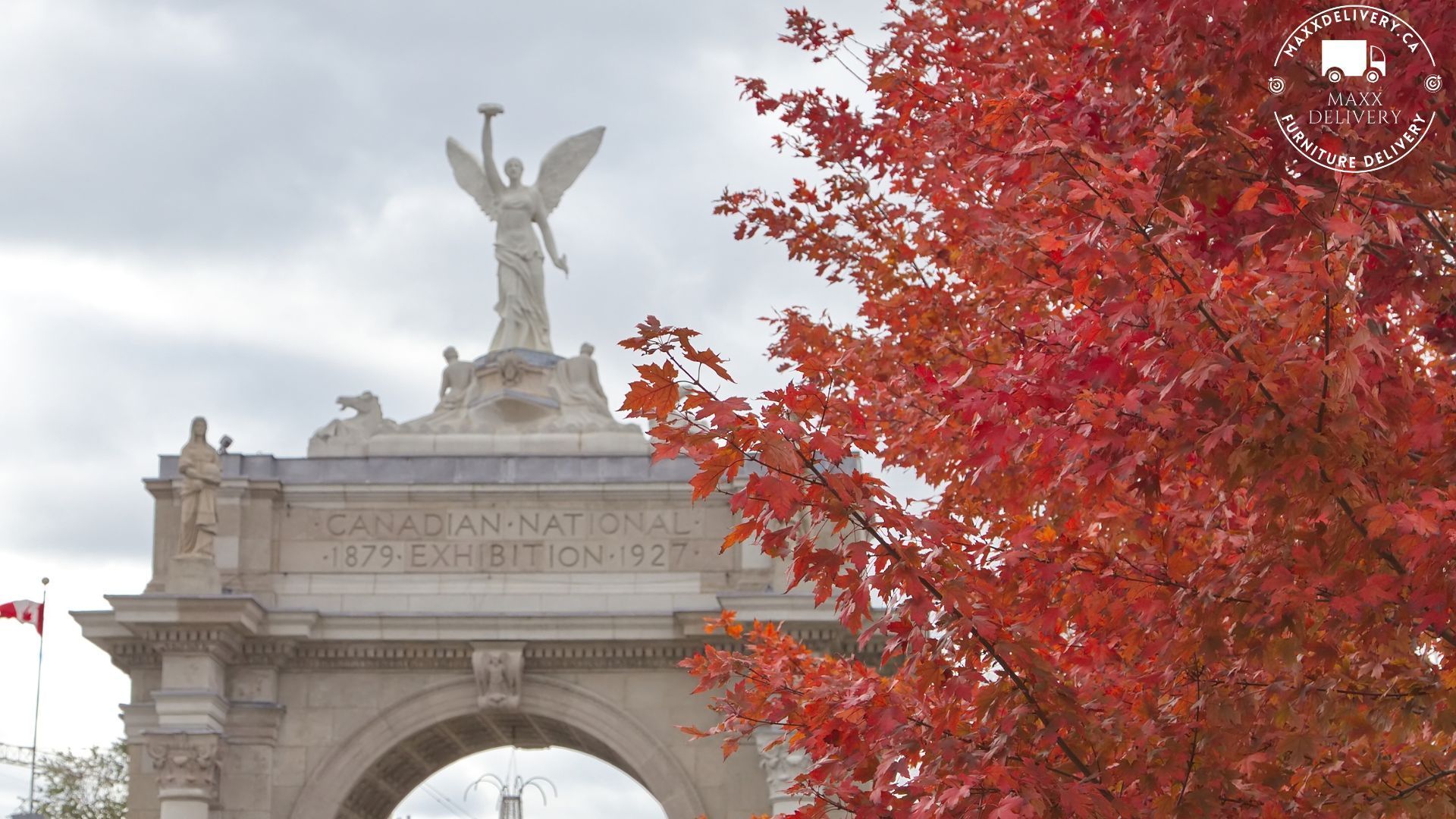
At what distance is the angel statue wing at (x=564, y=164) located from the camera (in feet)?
116

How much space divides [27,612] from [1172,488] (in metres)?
28.7

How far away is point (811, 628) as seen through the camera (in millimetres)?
29719

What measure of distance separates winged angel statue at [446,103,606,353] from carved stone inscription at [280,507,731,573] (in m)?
3.50

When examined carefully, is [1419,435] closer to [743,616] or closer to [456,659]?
[743,616]

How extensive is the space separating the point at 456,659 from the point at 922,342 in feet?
51.8

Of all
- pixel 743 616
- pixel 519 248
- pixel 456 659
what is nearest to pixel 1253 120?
pixel 743 616

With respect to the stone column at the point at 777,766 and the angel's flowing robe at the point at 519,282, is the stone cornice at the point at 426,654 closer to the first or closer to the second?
the stone column at the point at 777,766

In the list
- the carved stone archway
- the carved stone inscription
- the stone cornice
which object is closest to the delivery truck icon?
the carved stone archway

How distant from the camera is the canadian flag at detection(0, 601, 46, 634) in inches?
1383

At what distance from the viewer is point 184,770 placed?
96.6ft

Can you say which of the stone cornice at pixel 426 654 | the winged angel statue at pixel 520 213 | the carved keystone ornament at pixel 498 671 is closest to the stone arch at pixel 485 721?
the carved keystone ornament at pixel 498 671

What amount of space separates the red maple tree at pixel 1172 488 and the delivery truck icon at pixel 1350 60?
19cm

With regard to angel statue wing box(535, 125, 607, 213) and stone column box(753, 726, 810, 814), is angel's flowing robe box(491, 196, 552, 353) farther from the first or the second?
stone column box(753, 726, 810, 814)

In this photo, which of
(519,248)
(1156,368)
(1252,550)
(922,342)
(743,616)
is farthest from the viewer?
(519,248)
